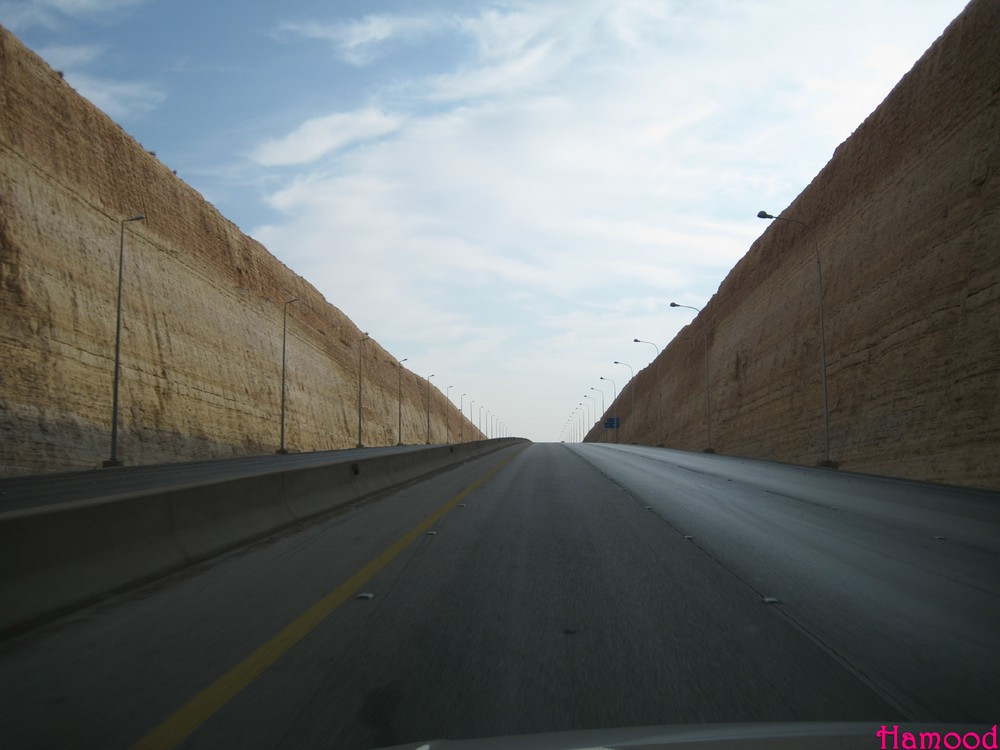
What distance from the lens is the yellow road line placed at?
390cm

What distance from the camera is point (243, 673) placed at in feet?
15.9

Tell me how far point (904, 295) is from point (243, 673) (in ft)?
126

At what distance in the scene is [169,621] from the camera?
20.2 feet

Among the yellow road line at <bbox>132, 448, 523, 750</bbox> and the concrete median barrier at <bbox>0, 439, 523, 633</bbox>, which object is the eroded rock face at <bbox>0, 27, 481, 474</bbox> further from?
the yellow road line at <bbox>132, 448, 523, 750</bbox>

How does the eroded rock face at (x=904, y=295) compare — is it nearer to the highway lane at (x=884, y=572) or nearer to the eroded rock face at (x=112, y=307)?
the highway lane at (x=884, y=572)

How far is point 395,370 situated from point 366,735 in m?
119

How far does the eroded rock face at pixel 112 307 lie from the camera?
37.0 m

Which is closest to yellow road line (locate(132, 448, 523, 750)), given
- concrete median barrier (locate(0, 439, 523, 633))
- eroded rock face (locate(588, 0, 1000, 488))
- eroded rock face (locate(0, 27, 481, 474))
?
concrete median barrier (locate(0, 439, 523, 633))

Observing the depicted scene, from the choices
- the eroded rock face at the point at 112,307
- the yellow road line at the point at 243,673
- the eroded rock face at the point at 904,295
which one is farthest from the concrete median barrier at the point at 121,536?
the eroded rock face at the point at 112,307

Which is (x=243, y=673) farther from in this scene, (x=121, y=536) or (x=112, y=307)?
(x=112, y=307)

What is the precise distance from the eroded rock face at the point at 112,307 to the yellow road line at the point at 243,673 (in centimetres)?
3032

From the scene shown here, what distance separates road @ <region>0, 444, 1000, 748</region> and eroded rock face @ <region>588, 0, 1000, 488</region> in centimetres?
2160

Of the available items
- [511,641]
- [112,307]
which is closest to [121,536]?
[511,641]

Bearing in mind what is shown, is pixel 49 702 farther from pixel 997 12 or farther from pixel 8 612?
pixel 997 12
